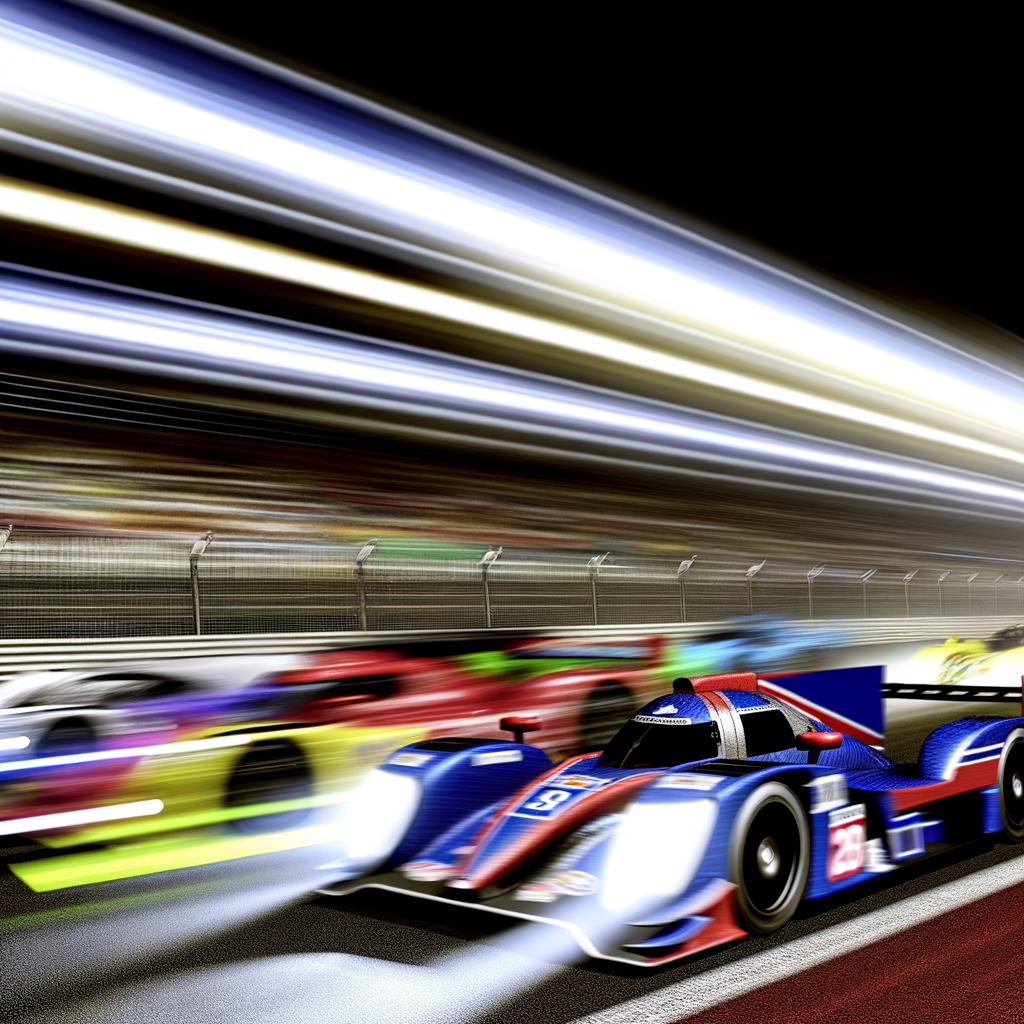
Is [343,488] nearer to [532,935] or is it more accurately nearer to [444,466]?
[444,466]

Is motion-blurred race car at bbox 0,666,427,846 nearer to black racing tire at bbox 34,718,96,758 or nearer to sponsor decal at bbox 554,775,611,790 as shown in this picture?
black racing tire at bbox 34,718,96,758

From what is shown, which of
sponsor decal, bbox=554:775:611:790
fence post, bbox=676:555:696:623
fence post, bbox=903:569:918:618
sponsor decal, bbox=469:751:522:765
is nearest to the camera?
sponsor decal, bbox=554:775:611:790

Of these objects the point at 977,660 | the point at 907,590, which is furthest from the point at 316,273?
the point at 907,590

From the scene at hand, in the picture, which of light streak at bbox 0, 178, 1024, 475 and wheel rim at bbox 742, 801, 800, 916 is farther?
wheel rim at bbox 742, 801, 800, 916

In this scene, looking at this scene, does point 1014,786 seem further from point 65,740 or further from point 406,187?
point 65,740

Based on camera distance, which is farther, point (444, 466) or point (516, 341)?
point (444, 466)

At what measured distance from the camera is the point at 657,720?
434 centimetres

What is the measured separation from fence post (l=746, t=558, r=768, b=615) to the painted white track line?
7.85 meters

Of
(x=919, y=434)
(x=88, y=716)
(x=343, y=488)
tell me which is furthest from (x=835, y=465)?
(x=88, y=716)

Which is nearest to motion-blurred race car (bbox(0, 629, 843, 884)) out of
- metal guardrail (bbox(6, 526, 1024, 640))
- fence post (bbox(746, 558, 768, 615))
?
metal guardrail (bbox(6, 526, 1024, 640))

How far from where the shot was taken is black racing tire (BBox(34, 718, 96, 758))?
491 centimetres

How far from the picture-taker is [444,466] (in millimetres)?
5652

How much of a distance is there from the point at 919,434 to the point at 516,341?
474 cm

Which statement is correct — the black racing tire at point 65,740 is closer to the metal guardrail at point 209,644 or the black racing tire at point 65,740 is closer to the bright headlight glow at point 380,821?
the metal guardrail at point 209,644
